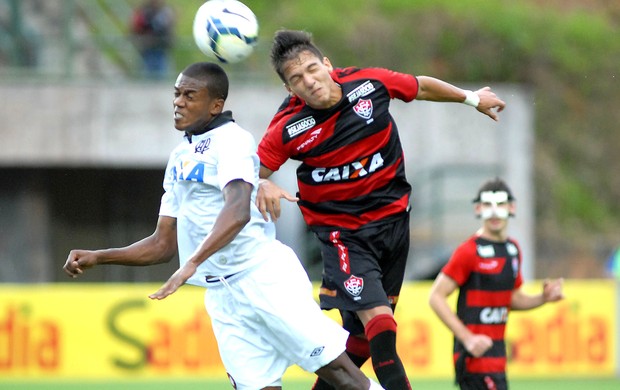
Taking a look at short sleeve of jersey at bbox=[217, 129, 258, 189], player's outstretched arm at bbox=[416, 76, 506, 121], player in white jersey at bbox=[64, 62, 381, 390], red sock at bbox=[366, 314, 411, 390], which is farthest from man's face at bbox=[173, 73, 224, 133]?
red sock at bbox=[366, 314, 411, 390]

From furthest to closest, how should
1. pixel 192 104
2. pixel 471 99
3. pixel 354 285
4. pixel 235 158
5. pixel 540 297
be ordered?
pixel 540 297, pixel 471 99, pixel 354 285, pixel 192 104, pixel 235 158

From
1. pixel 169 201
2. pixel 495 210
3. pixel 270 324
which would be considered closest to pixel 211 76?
pixel 169 201

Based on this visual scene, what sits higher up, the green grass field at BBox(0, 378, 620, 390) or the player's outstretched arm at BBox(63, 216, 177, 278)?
the player's outstretched arm at BBox(63, 216, 177, 278)

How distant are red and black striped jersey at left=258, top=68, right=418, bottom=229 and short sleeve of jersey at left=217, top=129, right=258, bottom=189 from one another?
56 cm

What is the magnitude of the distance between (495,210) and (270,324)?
8.12 feet

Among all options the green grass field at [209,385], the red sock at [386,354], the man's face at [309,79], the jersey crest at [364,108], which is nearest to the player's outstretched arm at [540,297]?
the red sock at [386,354]

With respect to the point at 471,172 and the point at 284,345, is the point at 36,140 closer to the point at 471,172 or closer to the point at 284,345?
the point at 471,172

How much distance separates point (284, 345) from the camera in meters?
6.51

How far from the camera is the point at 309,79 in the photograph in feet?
22.1

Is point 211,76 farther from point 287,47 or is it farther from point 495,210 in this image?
point 495,210

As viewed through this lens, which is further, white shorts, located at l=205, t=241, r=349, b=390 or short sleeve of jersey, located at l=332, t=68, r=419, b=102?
short sleeve of jersey, located at l=332, t=68, r=419, b=102

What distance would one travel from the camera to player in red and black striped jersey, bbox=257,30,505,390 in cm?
682

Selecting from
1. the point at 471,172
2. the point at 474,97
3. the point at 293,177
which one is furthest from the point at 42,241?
the point at 474,97

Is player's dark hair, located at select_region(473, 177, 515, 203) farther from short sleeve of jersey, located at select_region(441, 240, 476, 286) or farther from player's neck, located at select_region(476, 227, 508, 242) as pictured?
short sleeve of jersey, located at select_region(441, 240, 476, 286)
